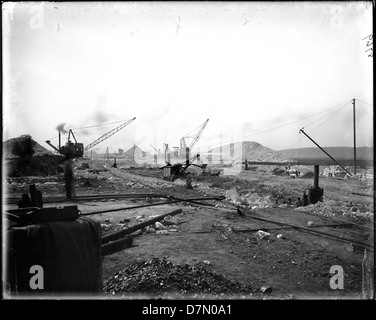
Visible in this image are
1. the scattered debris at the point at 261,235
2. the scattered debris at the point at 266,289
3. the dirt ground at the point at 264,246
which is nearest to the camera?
the scattered debris at the point at 266,289

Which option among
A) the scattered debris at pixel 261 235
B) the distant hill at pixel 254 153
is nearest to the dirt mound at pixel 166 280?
the scattered debris at pixel 261 235

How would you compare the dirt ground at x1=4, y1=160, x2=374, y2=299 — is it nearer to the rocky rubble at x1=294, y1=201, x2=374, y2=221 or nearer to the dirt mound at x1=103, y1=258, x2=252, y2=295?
the rocky rubble at x1=294, y1=201, x2=374, y2=221

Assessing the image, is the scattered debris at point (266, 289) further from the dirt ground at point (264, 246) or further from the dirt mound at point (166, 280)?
the dirt mound at point (166, 280)

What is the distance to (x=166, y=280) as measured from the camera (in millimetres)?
3732

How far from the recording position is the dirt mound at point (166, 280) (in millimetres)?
3656

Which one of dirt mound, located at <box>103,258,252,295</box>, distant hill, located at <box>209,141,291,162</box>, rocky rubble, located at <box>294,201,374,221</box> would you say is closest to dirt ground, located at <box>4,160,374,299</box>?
rocky rubble, located at <box>294,201,374,221</box>

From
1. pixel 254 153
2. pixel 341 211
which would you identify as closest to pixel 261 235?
pixel 341 211

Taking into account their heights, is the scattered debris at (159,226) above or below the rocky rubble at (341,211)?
above

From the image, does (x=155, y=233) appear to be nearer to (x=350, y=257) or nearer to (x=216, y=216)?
(x=216, y=216)

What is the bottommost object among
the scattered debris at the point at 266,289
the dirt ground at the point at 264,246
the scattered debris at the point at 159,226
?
the scattered debris at the point at 266,289

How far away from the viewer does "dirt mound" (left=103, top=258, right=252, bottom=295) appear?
366 cm
